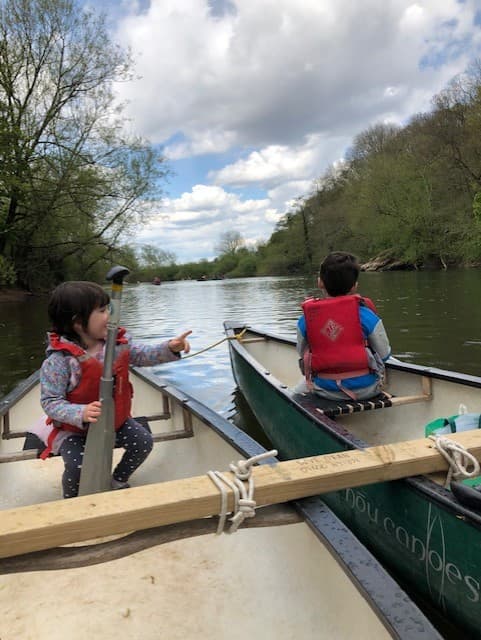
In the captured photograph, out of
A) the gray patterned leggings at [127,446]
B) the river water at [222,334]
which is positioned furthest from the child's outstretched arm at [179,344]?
the river water at [222,334]

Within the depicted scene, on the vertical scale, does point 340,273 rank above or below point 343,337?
above

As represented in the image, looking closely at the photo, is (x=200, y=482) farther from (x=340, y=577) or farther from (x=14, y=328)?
(x=14, y=328)

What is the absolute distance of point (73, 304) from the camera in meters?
2.20

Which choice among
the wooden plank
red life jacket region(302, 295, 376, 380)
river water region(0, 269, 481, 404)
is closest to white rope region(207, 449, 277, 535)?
the wooden plank

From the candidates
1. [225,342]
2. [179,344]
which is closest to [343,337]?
[179,344]

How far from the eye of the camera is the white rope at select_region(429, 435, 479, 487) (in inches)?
73.8

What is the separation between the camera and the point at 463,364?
22.0ft

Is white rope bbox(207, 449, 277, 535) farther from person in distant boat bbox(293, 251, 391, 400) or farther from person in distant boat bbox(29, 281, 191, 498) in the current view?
person in distant boat bbox(293, 251, 391, 400)

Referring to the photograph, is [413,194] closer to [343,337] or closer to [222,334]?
[222,334]

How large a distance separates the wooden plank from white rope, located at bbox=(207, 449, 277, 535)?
0.02 m

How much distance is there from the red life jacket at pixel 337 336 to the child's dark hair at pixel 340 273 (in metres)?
0.09

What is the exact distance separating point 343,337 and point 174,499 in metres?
1.84

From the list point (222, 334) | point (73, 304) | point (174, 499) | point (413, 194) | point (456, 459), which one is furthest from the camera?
point (413, 194)

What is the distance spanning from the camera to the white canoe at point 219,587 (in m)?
1.44
